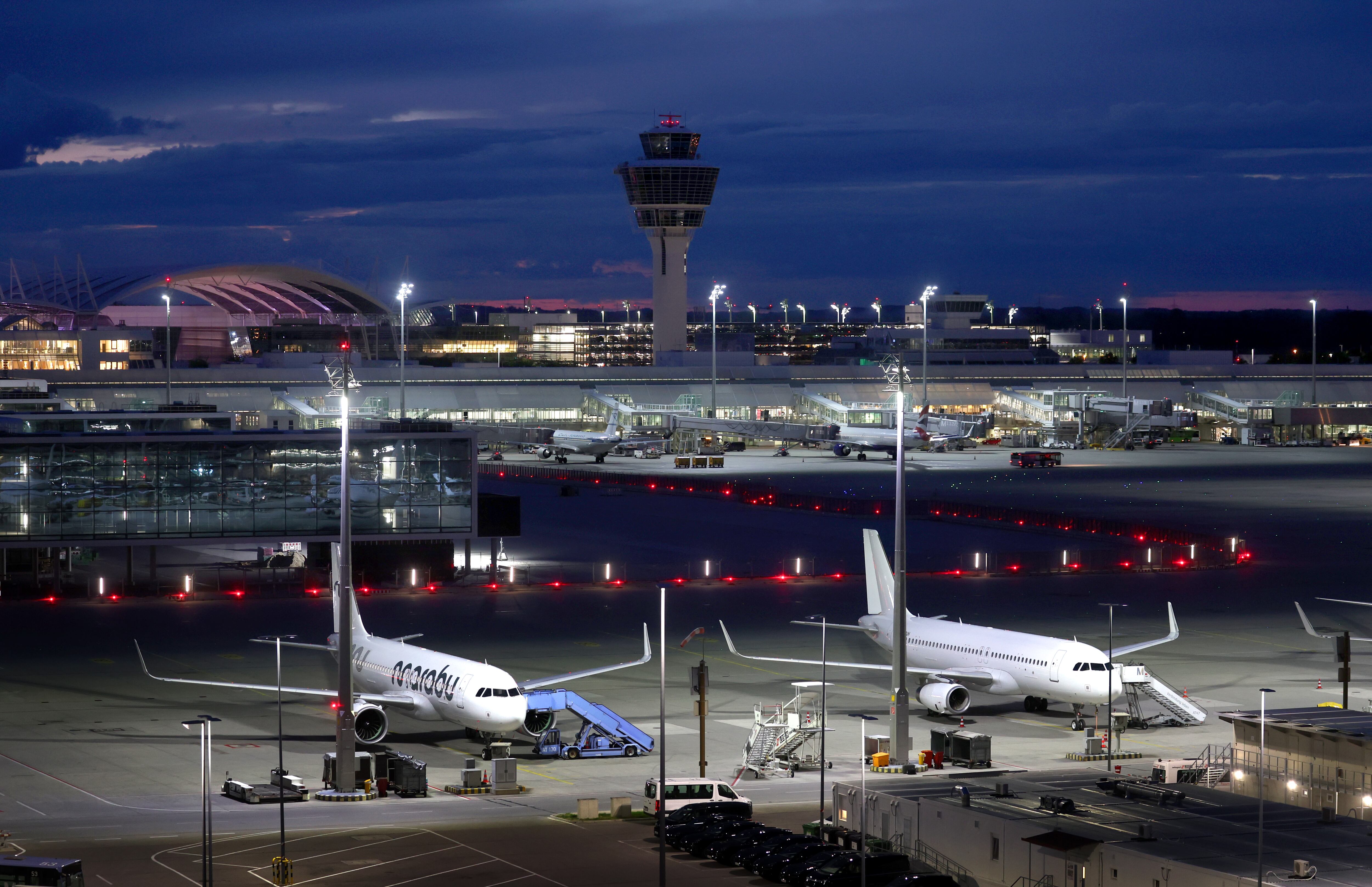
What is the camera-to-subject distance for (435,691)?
48062 millimetres

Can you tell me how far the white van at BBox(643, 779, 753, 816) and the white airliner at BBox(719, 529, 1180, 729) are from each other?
8.84 meters

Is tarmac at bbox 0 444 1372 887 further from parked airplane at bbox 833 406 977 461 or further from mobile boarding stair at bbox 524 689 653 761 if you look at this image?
parked airplane at bbox 833 406 977 461

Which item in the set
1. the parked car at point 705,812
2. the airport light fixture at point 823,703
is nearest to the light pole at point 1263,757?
the airport light fixture at point 823,703

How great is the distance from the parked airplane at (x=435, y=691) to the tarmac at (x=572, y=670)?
4.03 ft

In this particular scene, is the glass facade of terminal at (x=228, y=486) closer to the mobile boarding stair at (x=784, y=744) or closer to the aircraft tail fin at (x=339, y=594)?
the aircraft tail fin at (x=339, y=594)

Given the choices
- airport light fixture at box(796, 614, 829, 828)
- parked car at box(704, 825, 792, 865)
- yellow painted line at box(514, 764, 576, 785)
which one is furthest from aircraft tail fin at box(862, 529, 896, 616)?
parked car at box(704, 825, 792, 865)

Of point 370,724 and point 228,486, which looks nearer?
point 370,724

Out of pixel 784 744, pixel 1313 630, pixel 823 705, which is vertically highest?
pixel 823 705

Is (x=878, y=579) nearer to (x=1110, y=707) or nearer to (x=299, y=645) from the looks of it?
(x=1110, y=707)

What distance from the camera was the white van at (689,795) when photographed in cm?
4009

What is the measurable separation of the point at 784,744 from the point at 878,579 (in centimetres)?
1282

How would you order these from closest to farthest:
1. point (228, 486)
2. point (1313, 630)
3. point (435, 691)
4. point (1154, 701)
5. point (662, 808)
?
point (662, 808) → point (435, 691) → point (1154, 701) → point (1313, 630) → point (228, 486)

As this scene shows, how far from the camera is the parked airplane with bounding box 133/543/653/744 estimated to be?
46.8 meters

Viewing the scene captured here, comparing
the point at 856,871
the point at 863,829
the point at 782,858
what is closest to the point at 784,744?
the point at 782,858
